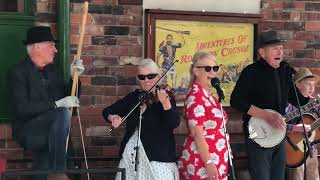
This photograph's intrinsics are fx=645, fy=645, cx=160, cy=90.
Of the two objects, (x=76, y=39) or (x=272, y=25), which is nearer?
(x=76, y=39)

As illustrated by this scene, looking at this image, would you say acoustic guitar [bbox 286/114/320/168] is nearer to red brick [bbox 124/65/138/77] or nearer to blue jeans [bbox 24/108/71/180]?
red brick [bbox 124/65/138/77]

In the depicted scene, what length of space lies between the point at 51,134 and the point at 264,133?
75.3 inches

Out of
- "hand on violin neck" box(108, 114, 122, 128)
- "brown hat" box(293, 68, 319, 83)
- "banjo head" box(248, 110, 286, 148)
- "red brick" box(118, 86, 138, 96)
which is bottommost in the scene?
"banjo head" box(248, 110, 286, 148)

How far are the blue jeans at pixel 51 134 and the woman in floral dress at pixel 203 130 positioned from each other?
101 cm

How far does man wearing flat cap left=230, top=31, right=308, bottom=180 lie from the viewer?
5754 mm

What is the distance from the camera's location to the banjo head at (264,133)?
577 centimetres

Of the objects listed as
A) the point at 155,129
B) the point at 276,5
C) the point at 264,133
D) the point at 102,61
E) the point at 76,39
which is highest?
the point at 276,5

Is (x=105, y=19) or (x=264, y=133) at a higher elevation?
(x=105, y=19)

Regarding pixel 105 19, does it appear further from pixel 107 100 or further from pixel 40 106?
pixel 40 106

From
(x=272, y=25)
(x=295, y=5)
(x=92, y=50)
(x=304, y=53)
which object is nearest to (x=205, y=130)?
(x=92, y=50)

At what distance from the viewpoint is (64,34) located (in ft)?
19.5

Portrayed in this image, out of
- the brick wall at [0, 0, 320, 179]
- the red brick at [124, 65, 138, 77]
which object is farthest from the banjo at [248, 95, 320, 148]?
the red brick at [124, 65, 138, 77]

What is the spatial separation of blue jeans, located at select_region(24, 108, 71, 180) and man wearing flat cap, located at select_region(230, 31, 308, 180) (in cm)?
160

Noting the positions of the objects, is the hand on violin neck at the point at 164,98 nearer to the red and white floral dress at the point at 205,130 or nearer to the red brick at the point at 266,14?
the red and white floral dress at the point at 205,130
